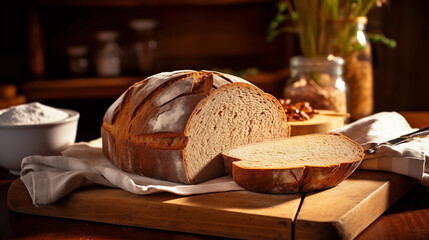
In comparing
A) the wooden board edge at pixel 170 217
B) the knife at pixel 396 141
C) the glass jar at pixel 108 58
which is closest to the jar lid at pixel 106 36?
the glass jar at pixel 108 58

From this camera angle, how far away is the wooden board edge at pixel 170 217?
0.97m

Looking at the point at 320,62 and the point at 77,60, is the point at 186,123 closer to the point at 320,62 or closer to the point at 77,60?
the point at 320,62

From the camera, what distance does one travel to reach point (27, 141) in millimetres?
1409

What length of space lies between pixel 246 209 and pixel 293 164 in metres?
0.18

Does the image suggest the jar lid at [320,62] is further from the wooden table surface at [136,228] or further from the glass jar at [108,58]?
the glass jar at [108,58]

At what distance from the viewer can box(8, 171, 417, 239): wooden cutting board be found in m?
0.95

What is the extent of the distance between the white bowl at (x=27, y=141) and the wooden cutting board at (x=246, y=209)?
215 mm

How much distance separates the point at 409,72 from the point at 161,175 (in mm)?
2858

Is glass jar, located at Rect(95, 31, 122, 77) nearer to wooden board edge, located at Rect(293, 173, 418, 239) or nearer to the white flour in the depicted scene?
the white flour

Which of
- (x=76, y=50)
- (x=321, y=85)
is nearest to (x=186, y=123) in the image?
(x=321, y=85)

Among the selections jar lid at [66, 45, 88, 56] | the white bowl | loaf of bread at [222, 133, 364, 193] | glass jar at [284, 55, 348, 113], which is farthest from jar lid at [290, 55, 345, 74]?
jar lid at [66, 45, 88, 56]

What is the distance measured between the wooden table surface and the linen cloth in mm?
59

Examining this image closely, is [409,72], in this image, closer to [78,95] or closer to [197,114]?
[78,95]

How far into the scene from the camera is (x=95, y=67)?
3.63 m
